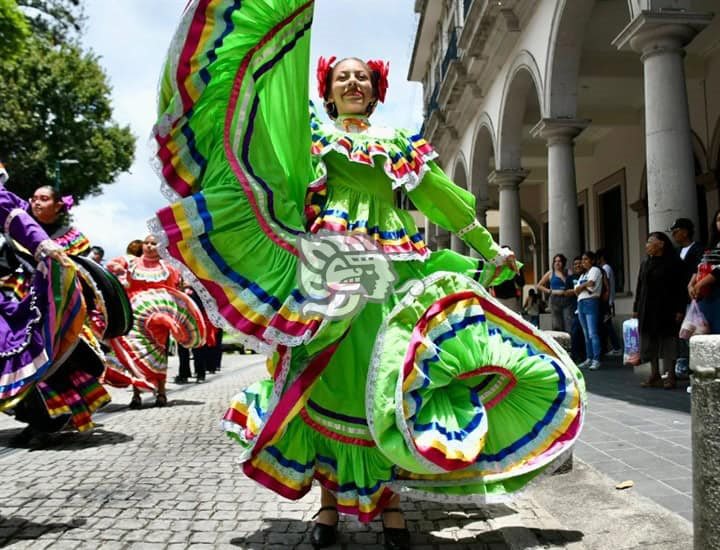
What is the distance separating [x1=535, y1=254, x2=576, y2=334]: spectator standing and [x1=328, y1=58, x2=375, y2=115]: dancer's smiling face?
25.5 ft

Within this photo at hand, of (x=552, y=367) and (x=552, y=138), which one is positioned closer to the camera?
(x=552, y=367)

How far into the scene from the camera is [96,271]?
16.6 ft

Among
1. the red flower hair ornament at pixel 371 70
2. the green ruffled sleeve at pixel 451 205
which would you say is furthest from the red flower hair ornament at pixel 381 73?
the green ruffled sleeve at pixel 451 205

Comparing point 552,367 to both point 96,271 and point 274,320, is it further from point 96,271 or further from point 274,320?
point 96,271

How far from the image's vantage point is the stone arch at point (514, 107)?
1262 cm

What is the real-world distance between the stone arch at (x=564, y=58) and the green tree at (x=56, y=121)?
1980 cm

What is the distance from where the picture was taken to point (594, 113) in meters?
15.7

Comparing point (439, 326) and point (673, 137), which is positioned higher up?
point (673, 137)

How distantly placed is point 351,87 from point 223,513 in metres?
2.24

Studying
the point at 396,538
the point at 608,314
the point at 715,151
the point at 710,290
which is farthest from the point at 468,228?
the point at 715,151

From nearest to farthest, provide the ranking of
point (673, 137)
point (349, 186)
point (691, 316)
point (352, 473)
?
point (352, 473)
point (349, 186)
point (691, 316)
point (673, 137)

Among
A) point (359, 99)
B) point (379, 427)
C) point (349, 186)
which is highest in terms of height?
point (359, 99)

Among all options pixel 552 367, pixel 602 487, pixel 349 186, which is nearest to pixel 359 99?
pixel 349 186

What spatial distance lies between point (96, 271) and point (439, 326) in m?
3.32
